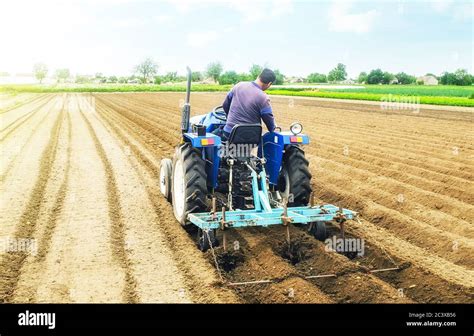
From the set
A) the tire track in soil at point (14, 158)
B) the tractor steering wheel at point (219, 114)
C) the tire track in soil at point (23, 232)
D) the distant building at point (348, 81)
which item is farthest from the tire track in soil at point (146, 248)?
the distant building at point (348, 81)

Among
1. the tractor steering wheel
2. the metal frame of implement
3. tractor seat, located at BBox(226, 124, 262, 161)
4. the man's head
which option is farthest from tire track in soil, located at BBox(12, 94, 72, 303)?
the man's head

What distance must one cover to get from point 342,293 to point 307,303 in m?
0.41

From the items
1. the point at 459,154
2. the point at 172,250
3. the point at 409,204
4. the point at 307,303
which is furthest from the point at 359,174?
the point at 307,303

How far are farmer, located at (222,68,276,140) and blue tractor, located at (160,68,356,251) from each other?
0.55 ft

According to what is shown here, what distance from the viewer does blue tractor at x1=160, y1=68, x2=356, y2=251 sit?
5.16m

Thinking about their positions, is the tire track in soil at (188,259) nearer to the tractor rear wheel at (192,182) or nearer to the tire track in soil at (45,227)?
the tractor rear wheel at (192,182)

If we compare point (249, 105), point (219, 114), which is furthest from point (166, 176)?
point (249, 105)

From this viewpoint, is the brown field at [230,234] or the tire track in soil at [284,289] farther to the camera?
the brown field at [230,234]

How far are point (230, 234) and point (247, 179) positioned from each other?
65 cm

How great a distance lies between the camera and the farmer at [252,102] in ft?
18.1

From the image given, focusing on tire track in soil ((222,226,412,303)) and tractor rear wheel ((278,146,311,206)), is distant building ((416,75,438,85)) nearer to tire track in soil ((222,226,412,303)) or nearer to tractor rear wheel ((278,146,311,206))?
tractor rear wheel ((278,146,311,206))

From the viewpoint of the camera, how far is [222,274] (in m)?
4.72

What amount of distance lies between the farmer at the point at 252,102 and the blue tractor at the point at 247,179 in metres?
0.17
